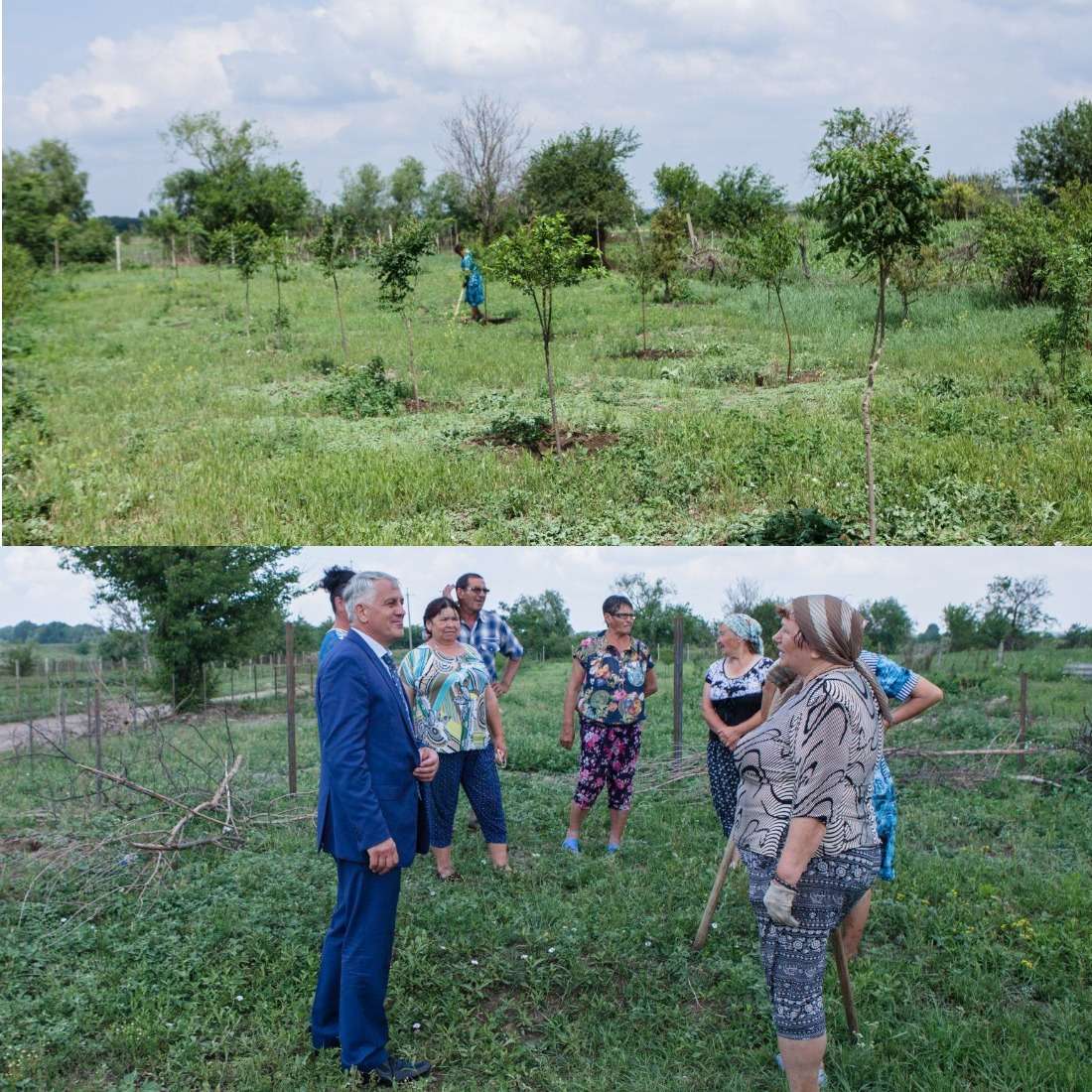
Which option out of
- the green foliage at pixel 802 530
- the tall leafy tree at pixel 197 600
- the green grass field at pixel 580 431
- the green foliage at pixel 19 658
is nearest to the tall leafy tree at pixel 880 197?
the green foliage at pixel 802 530

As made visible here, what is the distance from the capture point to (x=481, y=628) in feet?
20.2

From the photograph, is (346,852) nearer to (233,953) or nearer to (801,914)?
(233,953)

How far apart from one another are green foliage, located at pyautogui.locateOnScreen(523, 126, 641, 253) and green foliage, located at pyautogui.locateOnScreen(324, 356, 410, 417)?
5086 mm

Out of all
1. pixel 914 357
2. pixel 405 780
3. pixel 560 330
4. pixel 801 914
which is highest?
pixel 560 330

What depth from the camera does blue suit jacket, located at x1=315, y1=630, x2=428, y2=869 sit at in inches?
131

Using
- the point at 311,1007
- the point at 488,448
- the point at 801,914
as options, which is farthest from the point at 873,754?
the point at 488,448

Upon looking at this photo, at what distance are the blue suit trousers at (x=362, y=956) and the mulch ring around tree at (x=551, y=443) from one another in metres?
5.68

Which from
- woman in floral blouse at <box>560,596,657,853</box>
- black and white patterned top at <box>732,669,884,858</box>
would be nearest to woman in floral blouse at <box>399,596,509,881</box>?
woman in floral blouse at <box>560,596,657,853</box>

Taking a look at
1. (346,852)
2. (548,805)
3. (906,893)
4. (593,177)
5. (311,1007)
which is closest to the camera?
(346,852)

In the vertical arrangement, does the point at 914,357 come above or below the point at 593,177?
below

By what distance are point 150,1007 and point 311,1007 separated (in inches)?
23.2

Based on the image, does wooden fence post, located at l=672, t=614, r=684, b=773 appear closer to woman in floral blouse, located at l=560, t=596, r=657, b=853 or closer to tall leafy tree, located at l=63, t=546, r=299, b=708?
woman in floral blouse, located at l=560, t=596, r=657, b=853

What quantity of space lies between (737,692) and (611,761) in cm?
88

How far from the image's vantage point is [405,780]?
11.6ft
